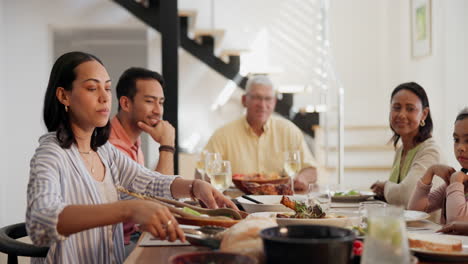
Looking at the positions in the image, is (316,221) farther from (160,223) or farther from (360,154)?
(360,154)

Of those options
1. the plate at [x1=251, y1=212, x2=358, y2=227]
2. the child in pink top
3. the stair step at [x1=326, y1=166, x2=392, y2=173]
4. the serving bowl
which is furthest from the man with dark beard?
the stair step at [x1=326, y1=166, x2=392, y2=173]

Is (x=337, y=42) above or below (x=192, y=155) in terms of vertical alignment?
above

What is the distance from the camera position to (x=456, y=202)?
1902 mm

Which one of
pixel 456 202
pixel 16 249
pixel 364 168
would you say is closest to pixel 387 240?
pixel 16 249

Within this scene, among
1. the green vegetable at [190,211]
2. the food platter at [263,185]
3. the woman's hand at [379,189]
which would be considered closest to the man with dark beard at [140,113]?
Answer: the food platter at [263,185]

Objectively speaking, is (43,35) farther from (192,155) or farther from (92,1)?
(192,155)

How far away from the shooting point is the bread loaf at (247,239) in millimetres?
1030

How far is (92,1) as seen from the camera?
6426 mm

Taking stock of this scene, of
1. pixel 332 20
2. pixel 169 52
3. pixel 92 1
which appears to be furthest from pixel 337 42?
pixel 169 52

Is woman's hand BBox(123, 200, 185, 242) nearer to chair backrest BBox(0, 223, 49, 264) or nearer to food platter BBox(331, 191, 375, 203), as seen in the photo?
chair backrest BBox(0, 223, 49, 264)

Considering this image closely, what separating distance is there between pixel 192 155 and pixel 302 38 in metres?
2.16

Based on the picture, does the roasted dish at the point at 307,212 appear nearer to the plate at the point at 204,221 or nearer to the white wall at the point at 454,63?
the plate at the point at 204,221

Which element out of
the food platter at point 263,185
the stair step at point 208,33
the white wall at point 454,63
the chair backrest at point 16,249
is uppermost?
the stair step at point 208,33

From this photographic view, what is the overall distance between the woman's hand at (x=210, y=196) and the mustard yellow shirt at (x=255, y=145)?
1786 mm
